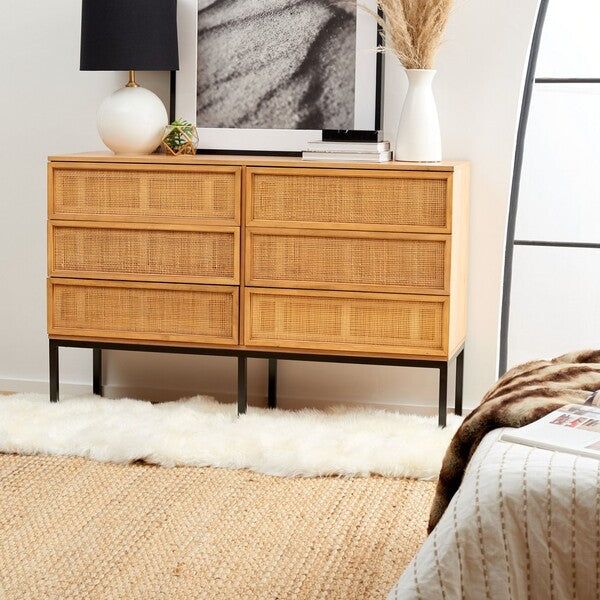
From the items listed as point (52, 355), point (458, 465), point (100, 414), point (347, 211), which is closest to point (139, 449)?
point (100, 414)

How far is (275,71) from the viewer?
3777 mm

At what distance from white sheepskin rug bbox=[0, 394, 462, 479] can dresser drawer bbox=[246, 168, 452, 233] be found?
2.21 ft

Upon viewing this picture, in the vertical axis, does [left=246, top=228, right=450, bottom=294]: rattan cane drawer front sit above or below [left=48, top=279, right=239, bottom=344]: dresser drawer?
above

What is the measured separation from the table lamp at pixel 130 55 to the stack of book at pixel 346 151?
61 cm

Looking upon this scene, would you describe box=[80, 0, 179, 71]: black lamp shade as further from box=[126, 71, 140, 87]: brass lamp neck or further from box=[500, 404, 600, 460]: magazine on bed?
box=[500, 404, 600, 460]: magazine on bed

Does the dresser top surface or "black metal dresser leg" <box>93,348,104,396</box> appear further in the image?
"black metal dresser leg" <box>93,348,104,396</box>

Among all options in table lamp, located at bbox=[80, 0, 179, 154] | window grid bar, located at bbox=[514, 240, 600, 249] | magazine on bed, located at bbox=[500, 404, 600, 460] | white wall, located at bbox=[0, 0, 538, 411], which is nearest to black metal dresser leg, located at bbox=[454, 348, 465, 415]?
white wall, located at bbox=[0, 0, 538, 411]

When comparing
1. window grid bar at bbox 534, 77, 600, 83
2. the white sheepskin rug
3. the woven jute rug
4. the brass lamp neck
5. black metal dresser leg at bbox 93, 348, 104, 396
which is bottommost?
the woven jute rug

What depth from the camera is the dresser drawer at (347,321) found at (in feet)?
11.1

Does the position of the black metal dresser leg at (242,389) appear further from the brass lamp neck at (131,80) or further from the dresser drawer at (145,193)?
the brass lamp neck at (131,80)

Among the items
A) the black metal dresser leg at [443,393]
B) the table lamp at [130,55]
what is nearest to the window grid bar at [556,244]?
the black metal dresser leg at [443,393]

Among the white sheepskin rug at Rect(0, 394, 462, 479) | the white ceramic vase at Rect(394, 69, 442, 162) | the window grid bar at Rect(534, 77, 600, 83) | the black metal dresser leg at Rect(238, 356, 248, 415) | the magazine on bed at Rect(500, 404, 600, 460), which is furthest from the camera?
the window grid bar at Rect(534, 77, 600, 83)

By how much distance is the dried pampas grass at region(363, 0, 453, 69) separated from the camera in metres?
3.38

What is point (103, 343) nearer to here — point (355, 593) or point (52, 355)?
point (52, 355)
